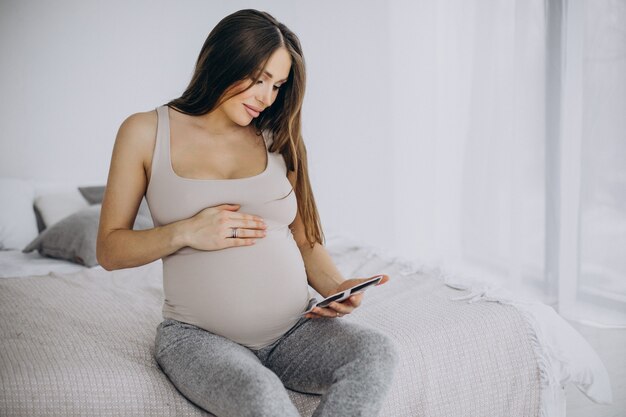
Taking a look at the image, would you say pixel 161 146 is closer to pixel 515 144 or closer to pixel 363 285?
pixel 363 285

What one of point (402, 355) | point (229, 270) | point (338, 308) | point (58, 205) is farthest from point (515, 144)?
point (58, 205)

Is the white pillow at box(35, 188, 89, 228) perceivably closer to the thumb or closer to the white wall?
the white wall

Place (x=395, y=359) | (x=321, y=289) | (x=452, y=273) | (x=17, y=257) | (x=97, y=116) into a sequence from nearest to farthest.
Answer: (x=395, y=359) < (x=321, y=289) < (x=452, y=273) < (x=17, y=257) < (x=97, y=116)

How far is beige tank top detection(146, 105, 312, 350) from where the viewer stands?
1243 mm

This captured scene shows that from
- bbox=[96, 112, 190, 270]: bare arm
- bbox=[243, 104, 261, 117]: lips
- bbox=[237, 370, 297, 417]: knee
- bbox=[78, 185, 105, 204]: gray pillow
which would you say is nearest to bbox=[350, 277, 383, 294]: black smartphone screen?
bbox=[237, 370, 297, 417]: knee

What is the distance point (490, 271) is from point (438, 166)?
0.72m

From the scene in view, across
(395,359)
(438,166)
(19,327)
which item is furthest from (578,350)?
(438,166)

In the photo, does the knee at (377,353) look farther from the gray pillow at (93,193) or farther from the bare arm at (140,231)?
the gray pillow at (93,193)

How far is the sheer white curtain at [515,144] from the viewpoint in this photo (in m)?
2.41

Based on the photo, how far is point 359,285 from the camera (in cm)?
120

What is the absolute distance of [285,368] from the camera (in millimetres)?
1257

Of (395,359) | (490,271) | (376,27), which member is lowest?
(490,271)

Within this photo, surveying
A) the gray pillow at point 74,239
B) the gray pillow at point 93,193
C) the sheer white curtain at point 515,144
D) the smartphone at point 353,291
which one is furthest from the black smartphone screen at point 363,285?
the gray pillow at point 93,193

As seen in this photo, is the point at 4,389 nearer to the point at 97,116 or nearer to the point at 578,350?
the point at 578,350
